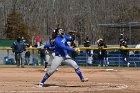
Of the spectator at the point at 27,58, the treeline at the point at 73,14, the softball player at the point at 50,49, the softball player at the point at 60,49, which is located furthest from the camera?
the treeline at the point at 73,14

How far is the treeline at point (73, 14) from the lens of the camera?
247 feet

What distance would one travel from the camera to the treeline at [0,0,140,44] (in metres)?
75.4

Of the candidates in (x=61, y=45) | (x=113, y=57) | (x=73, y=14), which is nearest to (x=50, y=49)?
(x=61, y=45)

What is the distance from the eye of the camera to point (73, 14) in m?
80.1

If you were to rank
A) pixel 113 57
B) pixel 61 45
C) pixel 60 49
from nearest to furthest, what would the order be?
pixel 61 45, pixel 60 49, pixel 113 57

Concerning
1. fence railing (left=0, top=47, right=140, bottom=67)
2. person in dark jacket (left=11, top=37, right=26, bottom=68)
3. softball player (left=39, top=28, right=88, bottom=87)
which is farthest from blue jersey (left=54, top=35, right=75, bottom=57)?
fence railing (left=0, top=47, right=140, bottom=67)

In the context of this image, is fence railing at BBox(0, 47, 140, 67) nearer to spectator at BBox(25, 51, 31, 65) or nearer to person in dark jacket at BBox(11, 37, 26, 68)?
spectator at BBox(25, 51, 31, 65)

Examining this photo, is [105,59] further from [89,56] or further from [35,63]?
[35,63]

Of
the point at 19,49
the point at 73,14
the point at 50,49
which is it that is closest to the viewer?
the point at 50,49

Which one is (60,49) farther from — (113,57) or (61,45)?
(113,57)

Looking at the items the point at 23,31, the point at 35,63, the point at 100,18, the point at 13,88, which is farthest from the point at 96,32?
the point at 13,88

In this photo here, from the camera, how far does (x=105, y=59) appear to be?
3247cm

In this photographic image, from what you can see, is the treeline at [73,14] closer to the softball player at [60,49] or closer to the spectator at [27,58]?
the spectator at [27,58]

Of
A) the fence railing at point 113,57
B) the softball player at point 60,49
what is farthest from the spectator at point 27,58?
the softball player at point 60,49
